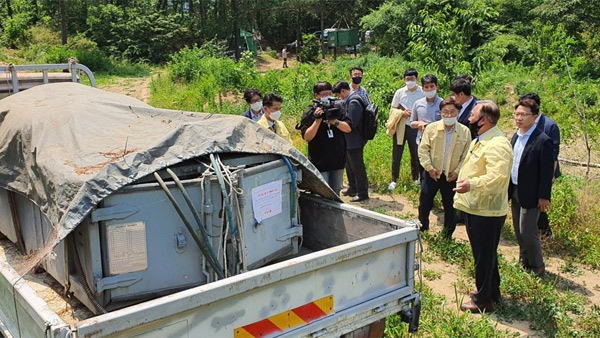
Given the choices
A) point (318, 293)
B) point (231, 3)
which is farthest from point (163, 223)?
point (231, 3)

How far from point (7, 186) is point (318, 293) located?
7.49ft

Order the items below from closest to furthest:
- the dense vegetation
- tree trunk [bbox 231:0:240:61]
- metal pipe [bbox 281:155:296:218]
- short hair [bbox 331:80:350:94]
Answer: metal pipe [bbox 281:155:296:218]
the dense vegetation
short hair [bbox 331:80:350:94]
tree trunk [bbox 231:0:240:61]

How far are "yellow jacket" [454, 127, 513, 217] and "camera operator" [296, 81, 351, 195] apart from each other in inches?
70.5

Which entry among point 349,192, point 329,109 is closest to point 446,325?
point 329,109

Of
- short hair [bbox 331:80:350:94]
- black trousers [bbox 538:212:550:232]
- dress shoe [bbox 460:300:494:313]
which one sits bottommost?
dress shoe [bbox 460:300:494:313]

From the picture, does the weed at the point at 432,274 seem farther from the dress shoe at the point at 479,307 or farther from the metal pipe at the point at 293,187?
the metal pipe at the point at 293,187

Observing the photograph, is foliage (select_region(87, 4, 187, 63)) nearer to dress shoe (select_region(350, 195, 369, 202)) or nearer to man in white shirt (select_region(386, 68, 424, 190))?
man in white shirt (select_region(386, 68, 424, 190))

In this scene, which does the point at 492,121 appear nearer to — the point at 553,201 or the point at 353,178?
the point at 553,201

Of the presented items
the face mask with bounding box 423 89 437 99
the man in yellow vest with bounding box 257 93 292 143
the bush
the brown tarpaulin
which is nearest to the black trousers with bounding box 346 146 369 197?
the face mask with bounding box 423 89 437 99

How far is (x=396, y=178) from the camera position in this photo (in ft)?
28.0

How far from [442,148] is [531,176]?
1.12m

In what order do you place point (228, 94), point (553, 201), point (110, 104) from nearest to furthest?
point (110, 104)
point (553, 201)
point (228, 94)

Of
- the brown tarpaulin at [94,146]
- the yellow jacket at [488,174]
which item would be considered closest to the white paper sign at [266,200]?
the brown tarpaulin at [94,146]

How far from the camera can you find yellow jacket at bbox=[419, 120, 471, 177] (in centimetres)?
609
